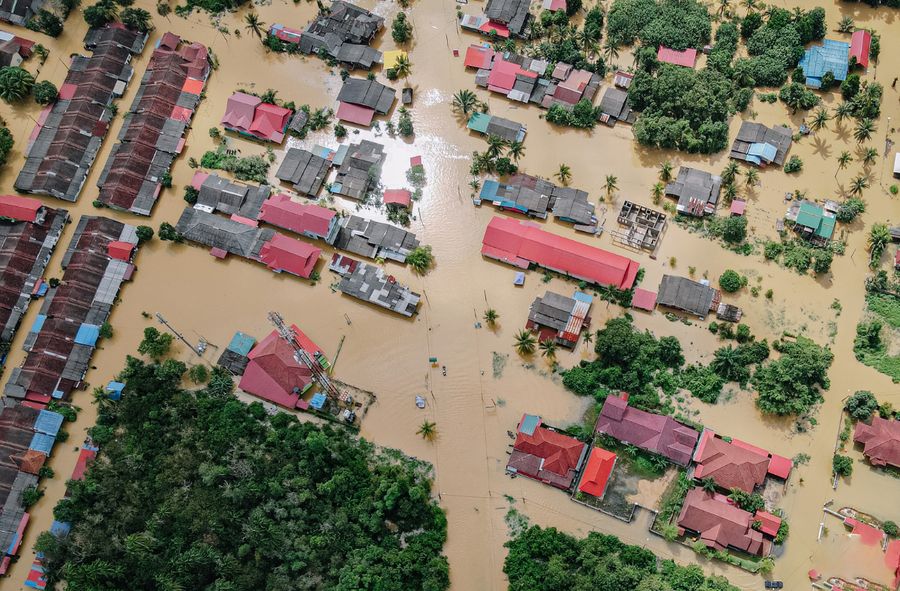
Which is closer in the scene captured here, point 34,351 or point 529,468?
point 529,468

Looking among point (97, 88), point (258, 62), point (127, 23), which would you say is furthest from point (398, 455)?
point (127, 23)

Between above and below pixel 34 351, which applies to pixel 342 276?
above

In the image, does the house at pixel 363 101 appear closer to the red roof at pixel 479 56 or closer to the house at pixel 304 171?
the house at pixel 304 171

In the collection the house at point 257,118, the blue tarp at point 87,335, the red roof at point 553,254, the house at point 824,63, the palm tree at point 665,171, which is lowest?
the blue tarp at point 87,335

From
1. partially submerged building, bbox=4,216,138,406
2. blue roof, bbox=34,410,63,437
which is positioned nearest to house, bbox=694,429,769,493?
partially submerged building, bbox=4,216,138,406

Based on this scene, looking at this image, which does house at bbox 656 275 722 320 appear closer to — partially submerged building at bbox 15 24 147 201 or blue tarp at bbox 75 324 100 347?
blue tarp at bbox 75 324 100 347

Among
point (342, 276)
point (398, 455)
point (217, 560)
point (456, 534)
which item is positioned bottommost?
point (217, 560)

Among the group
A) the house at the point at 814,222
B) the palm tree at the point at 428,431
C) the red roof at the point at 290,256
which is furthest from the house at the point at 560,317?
the red roof at the point at 290,256

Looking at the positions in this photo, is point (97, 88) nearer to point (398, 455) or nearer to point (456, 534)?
point (398, 455)
